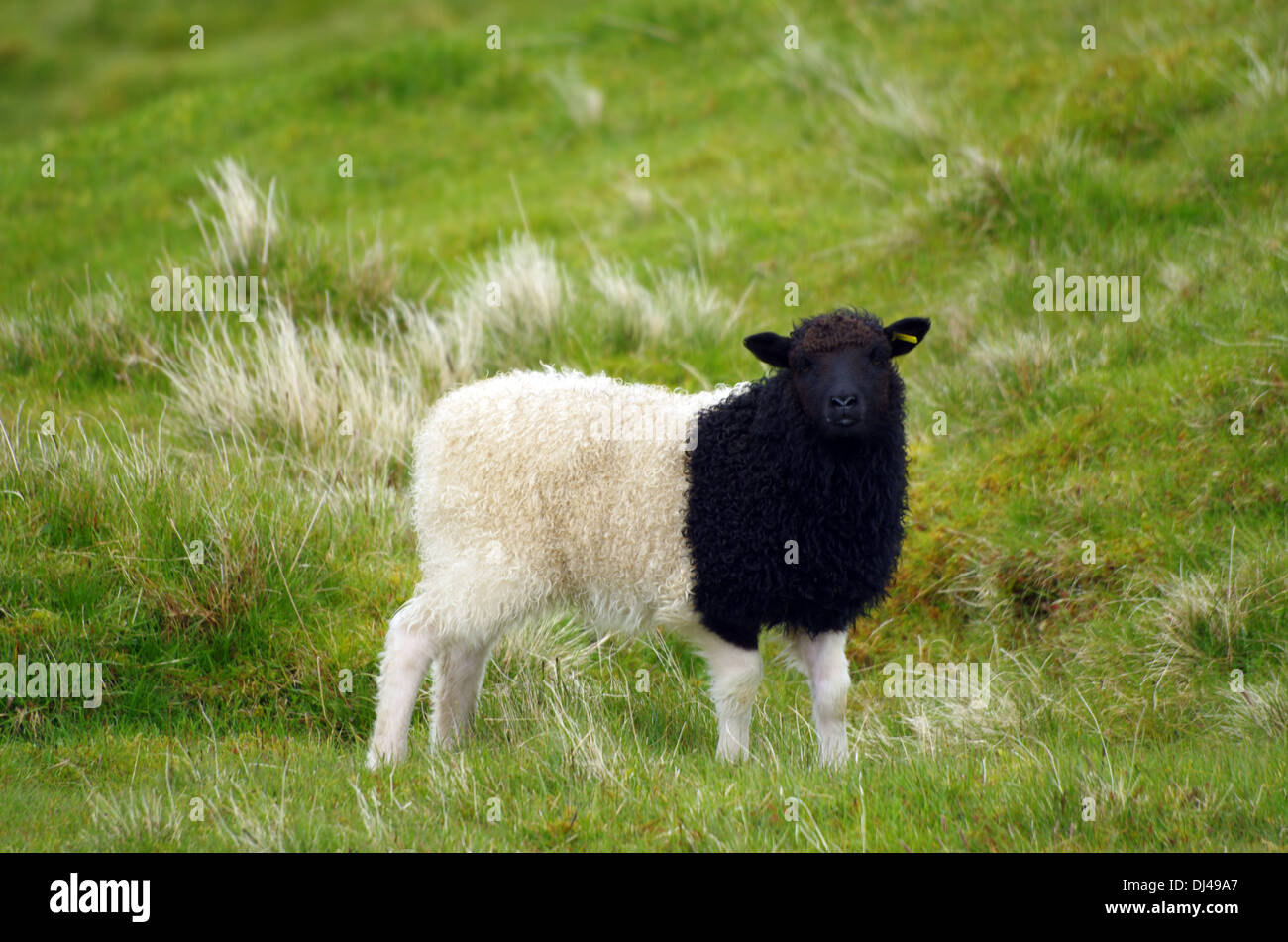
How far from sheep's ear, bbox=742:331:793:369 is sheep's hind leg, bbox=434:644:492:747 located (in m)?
2.03

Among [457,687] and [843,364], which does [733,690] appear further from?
[843,364]

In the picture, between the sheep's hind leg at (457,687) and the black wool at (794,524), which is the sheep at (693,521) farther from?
the sheep's hind leg at (457,687)

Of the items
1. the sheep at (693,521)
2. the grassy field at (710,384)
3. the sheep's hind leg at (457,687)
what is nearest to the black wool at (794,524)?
the sheep at (693,521)

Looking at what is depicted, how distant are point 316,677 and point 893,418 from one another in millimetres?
3301

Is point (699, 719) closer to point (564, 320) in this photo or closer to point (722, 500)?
point (722, 500)

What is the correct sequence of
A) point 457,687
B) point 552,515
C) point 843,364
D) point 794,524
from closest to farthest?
point 843,364, point 794,524, point 552,515, point 457,687

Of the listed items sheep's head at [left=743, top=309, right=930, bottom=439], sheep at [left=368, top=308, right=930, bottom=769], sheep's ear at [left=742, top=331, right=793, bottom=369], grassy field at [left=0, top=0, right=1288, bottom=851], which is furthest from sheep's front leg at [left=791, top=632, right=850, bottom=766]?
sheep's ear at [left=742, top=331, right=793, bottom=369]

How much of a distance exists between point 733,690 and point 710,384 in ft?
14.0

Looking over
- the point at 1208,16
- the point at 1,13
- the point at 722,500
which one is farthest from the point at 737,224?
the point at 1,13

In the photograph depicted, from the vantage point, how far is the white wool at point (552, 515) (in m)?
6.19

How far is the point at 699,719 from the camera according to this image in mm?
6938

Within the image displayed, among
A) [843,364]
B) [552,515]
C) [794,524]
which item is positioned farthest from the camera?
[552,515]

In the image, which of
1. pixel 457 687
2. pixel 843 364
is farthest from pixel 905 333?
pixel 457 687

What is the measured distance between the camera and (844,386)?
589 cm
